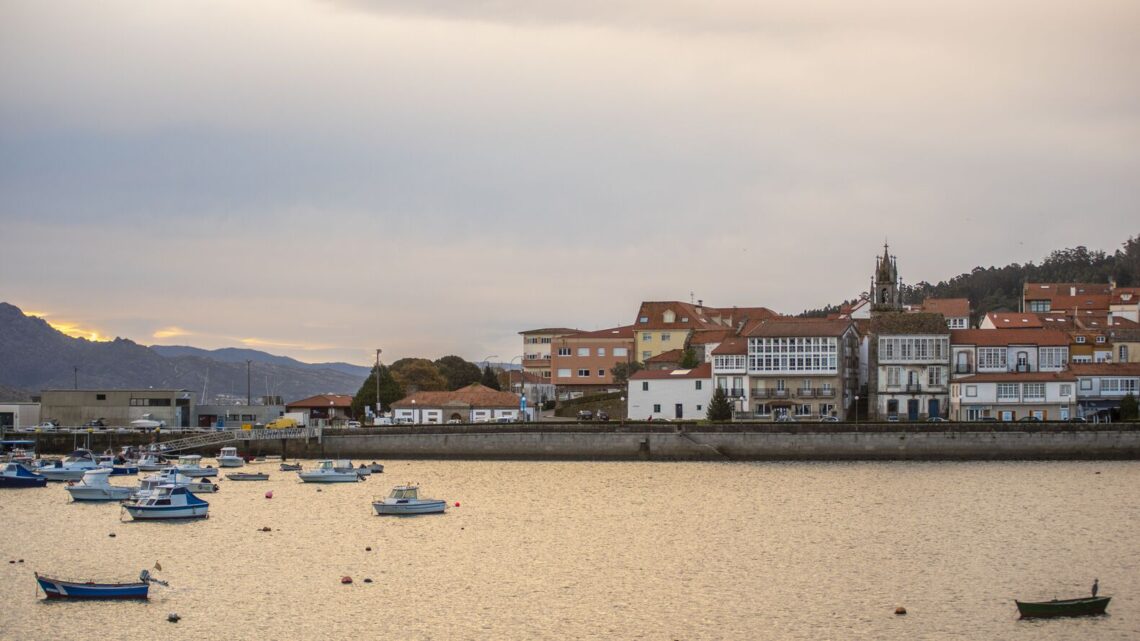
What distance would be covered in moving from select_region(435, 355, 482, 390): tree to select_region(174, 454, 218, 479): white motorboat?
6467cm

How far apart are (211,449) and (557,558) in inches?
2703

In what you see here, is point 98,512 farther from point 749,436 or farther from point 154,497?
point 749,436

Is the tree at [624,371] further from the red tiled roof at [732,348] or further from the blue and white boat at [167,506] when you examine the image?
the blue and white boat at [167,506]

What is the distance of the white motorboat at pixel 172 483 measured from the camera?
71.3m

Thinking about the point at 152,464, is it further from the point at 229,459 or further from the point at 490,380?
the point at 490,380

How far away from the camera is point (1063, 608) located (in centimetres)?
4100

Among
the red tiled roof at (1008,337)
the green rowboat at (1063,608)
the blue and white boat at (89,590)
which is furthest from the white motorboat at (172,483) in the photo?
the red tiled roof at (1008,337)

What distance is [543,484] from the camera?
85.1 m

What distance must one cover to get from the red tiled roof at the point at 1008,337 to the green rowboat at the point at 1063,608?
7567 centimetres

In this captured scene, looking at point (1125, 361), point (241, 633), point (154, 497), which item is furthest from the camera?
point (1125, 361)

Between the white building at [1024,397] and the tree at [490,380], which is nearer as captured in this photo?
the white building at [1024,397]

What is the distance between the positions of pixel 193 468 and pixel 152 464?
8.63 m

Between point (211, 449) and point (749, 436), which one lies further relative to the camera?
point (211, 449)

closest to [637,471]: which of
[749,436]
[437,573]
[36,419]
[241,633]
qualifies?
[749,436]
